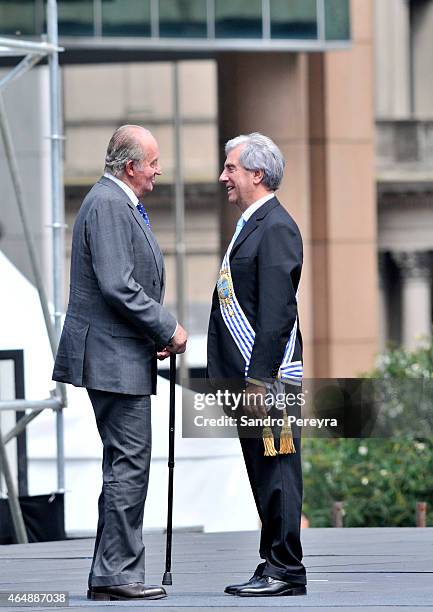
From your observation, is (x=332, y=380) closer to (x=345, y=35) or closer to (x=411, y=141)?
(x=345, y=35)

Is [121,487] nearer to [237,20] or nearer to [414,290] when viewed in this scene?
[237,20]

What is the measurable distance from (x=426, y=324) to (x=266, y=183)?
3066 centimetres

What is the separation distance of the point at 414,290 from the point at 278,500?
31.2 metres

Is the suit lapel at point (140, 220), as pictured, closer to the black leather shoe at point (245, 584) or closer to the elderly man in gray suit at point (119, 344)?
the elderly man in gray suit at point (119, 344)

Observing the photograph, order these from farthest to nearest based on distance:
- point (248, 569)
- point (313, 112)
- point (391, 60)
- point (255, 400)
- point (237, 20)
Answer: point (391, 60) → point (313, 112) → point (237, 20) → point (248, 569) → point (255, 400)

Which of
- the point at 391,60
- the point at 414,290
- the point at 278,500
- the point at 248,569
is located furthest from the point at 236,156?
the point at 391,60

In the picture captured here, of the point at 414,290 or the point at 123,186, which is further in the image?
the point at 414,290

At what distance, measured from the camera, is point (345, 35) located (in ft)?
69.5

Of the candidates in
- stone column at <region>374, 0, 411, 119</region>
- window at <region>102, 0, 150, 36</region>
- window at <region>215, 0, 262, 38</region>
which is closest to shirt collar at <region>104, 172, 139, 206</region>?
window at <region>102, 0, 150, 36</region>

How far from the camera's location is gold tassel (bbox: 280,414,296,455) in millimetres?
7148

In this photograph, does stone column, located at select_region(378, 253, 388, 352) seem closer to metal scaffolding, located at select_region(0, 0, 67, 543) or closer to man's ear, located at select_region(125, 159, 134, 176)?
metal scaffolding, located at select_region(0, 0, 67, 543)

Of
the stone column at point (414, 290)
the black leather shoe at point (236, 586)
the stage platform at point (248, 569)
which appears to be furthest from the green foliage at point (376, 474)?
the stone column at point (414, 290)

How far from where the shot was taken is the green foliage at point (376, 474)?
1255 centimetres

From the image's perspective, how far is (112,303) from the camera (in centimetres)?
696
